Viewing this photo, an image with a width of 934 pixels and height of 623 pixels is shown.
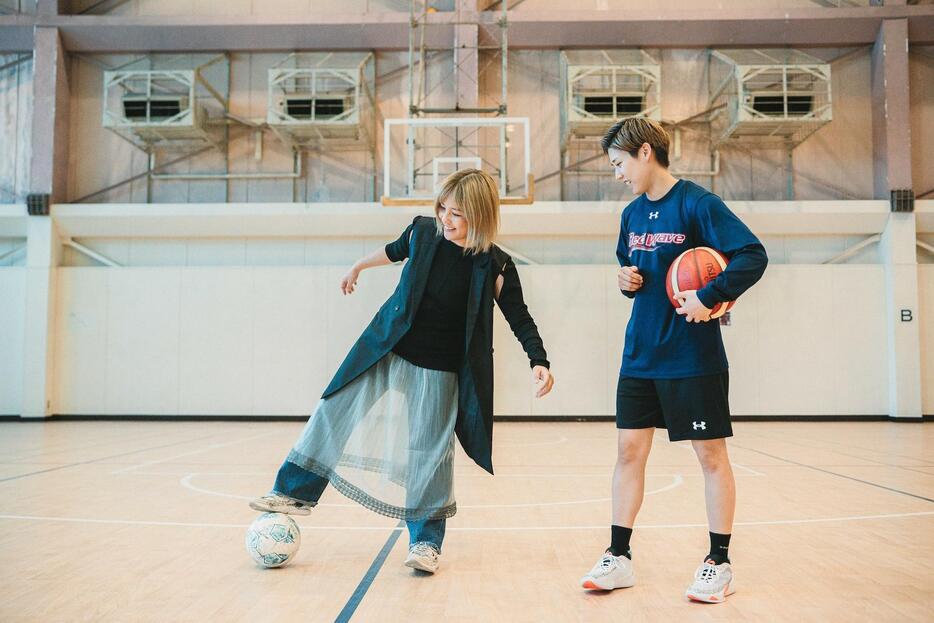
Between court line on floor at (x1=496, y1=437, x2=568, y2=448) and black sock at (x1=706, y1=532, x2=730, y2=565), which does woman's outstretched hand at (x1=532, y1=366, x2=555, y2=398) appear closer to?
black sock at (x1=706, y1=532, x2=730, y2=565)

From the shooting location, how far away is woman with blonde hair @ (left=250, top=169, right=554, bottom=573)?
2479 millimetres

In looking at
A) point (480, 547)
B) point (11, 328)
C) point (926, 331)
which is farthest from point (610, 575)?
point (11, 328)

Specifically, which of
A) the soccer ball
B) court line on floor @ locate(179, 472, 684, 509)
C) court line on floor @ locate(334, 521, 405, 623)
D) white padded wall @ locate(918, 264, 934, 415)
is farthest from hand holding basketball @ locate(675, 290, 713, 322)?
white padded wall @ locate(918, 264, 934, 415)

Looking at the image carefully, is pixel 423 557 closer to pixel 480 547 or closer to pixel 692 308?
pixel 480 547

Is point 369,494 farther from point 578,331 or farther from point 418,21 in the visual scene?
point 418,21

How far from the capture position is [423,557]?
235 centimetres

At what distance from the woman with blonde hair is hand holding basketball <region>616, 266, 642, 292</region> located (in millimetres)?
360

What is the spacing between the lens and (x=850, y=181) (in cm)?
1030

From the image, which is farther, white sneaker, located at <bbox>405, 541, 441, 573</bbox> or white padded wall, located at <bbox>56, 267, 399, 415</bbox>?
white padded wall, located at <bbox>56, 267, 399, 415</bbox>

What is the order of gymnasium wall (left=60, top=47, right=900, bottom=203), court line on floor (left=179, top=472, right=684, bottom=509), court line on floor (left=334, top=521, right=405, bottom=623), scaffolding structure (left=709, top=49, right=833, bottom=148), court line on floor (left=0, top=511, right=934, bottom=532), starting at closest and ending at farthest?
court line on floor (left=334, top=521, right=405, bottom=623), court line on floor (left=0, top=511, right=934, bottom=532), court line on floor (left=179, top=472, right=684, bottom=509), scaffolding structure (left=709, top=49, right=833, bottom=148), gymnasium wall (left=60, top=47, right=900, bottom=203)

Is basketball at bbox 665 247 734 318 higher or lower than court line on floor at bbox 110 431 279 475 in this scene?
higher

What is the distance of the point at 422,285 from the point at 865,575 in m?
1.79

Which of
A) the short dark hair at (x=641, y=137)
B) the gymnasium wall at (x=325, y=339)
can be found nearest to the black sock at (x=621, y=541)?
the short dark hair at (x=641, y=137)

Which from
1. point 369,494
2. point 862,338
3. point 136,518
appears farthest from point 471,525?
point 862,338
